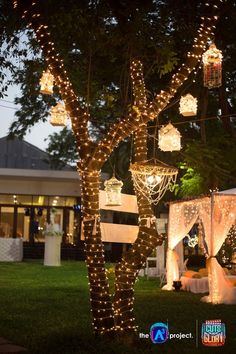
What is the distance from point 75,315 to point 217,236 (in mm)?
4631

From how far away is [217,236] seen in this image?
42.4 feet

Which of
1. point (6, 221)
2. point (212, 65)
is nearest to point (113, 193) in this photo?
point (212, 65)

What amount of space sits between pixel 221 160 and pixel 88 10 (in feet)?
28.6

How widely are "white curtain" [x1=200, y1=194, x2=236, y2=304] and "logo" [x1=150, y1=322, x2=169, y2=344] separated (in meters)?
5.13

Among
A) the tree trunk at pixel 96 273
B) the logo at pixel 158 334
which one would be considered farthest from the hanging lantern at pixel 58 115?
the logo at pixel 158 334

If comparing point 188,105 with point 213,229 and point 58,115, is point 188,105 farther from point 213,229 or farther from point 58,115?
point 213,229

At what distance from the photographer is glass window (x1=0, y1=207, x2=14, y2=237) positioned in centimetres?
2698

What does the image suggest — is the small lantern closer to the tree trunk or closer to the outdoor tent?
the outdoor tent

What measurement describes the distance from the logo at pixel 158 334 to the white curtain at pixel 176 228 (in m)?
7.59

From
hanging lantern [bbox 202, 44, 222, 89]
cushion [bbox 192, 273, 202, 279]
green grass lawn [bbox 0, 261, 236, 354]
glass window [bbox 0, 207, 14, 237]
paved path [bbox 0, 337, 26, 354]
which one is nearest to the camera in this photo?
paved path [bbox 0, 337, 26, 354]

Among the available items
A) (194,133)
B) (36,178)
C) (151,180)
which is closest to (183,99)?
(151,180)

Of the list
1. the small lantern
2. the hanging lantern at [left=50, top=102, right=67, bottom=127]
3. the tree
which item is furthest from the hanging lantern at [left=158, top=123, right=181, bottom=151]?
the tree

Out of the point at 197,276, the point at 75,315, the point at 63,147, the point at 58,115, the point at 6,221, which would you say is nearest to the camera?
the point at 75,315

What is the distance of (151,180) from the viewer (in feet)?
36.5
